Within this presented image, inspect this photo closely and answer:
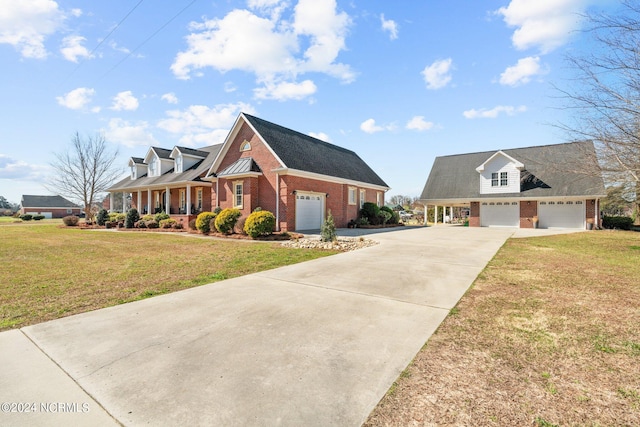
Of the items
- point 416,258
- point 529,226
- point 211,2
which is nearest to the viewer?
point 211,2

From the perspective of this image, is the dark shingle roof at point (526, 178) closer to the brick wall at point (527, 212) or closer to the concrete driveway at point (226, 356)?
the brick wall at point (527, 212)

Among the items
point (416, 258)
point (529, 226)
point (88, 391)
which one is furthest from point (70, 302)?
point (529, 226)

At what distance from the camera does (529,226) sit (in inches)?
983

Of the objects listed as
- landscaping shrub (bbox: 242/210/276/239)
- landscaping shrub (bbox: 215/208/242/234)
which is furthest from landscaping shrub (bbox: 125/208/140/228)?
landscaping shrub (bbox: 242/210/276/239)

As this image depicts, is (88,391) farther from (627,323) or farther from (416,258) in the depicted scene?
(416,258)

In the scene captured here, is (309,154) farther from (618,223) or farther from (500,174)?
(618,223)

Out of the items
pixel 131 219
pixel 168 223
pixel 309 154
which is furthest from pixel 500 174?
pixel 131 219

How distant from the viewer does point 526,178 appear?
2559 centimetres

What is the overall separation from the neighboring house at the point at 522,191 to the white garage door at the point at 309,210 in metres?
13.2

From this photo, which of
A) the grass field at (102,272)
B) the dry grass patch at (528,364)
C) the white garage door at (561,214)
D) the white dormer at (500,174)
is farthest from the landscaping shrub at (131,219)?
the white garage door at (561,214)

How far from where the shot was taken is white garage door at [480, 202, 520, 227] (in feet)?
84.4

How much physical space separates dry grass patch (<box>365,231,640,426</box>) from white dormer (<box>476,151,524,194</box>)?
2211 centimetres

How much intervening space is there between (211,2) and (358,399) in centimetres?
1073

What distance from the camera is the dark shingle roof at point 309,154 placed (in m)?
20.0
